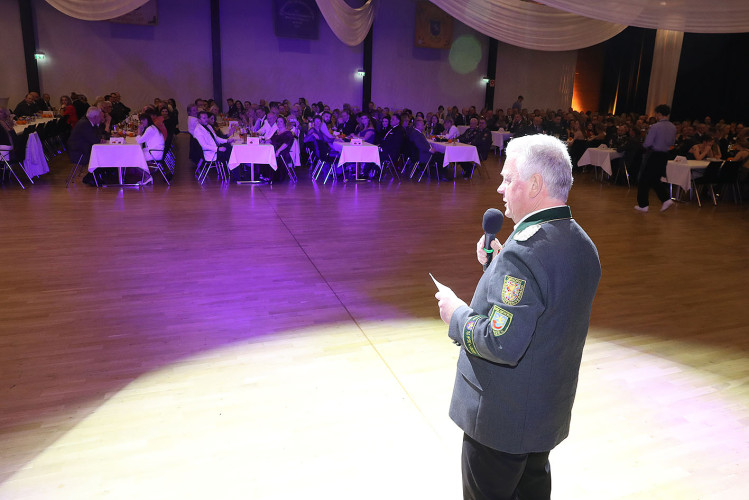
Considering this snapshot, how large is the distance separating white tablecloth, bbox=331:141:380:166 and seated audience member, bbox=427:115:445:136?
134 inches

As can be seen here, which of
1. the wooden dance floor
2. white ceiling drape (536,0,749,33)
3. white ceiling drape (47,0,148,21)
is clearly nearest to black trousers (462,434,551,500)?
the wooden dance floor

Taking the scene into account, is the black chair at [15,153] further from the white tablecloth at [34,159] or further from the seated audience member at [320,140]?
the seated audience member at [320,140]

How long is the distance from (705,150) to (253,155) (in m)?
7.55

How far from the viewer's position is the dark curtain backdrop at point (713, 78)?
625 inches

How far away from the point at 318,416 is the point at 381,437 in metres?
0.35

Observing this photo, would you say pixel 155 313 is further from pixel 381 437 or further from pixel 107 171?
pixel 107 171

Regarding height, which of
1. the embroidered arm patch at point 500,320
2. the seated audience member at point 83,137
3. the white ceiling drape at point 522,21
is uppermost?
the white ceiling drape at point 522,21

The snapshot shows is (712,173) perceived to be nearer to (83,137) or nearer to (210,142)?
(210,142)

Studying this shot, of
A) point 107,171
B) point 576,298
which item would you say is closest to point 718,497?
point 576,298

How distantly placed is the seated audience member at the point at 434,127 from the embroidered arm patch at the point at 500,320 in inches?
468

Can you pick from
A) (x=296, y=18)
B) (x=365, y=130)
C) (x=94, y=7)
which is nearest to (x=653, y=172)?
(x=365, y=130)

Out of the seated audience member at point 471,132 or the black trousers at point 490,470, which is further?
the seated audience member at point 471,132

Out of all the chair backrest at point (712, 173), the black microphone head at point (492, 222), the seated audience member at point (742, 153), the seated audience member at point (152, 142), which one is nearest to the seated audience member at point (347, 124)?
the seated audience member at point (152, 142)

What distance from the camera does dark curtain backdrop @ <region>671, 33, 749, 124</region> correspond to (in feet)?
52.1
